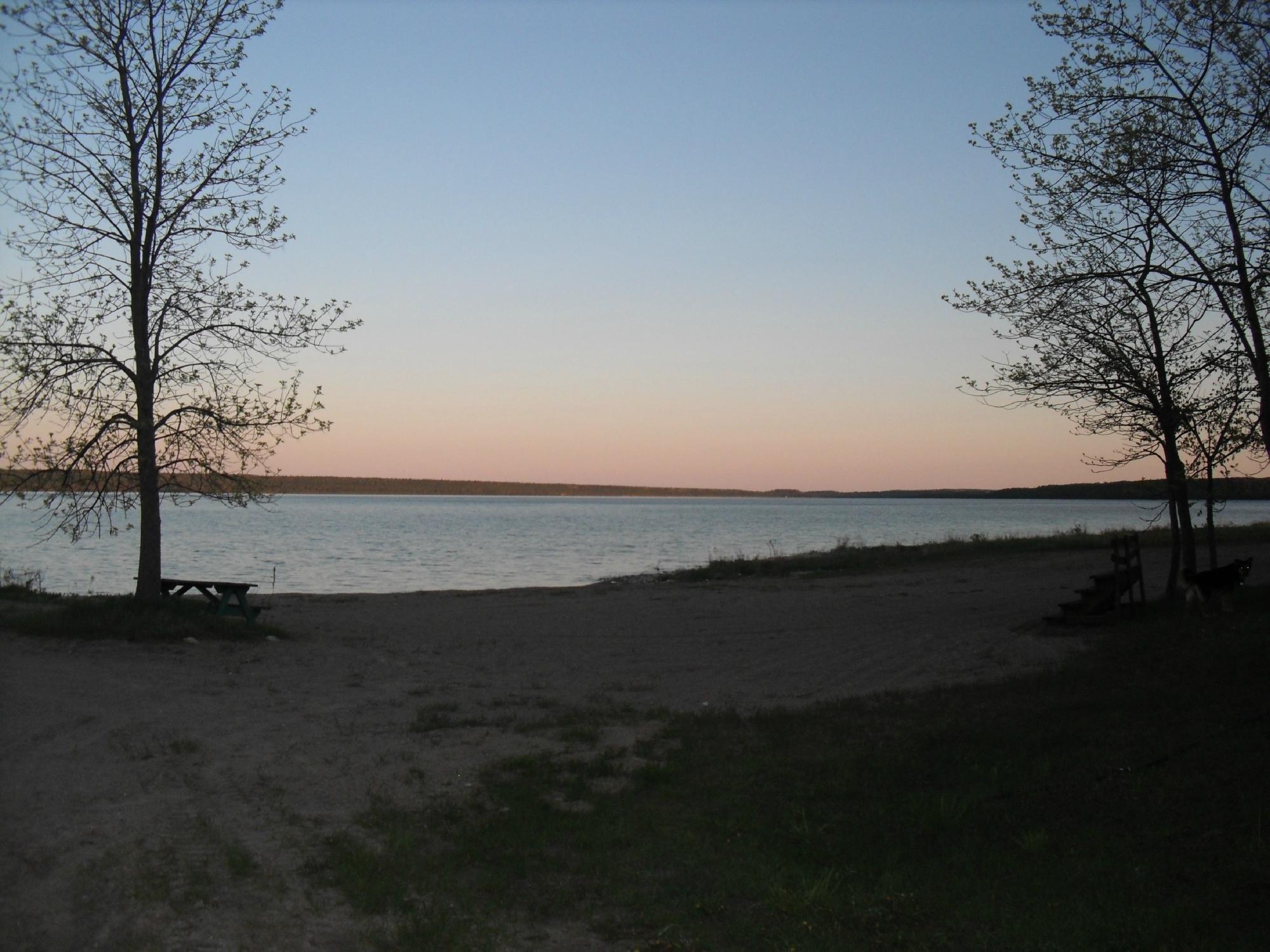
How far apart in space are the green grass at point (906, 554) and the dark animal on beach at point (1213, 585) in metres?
12.4

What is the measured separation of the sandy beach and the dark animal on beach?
173 cm

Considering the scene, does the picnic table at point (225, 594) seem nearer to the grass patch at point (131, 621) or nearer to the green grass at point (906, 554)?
the grass patch at point (131, 621)

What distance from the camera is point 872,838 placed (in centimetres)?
652

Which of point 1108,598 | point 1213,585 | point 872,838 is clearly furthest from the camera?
point 1108,598

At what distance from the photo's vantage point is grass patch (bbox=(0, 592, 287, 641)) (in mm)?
14305

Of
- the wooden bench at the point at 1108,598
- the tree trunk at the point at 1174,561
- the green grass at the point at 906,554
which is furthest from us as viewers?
the green grass at the point at 906,554

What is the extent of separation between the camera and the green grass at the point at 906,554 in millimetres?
29391

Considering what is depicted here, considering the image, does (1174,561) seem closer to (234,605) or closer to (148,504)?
(234,605)

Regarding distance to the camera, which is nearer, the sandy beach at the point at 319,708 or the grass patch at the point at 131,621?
the sandy beach at the point at 319,708

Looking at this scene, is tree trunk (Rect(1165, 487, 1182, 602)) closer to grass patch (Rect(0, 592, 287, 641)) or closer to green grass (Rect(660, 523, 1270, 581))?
green grass (Rect(660, 523, 1270, 581))

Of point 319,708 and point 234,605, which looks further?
point 234,605

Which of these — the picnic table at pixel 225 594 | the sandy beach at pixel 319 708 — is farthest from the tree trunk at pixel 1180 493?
the picnic table at pixel 225 594

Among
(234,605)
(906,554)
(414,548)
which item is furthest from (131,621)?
(414,548)

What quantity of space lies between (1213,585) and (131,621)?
54.2 ft
